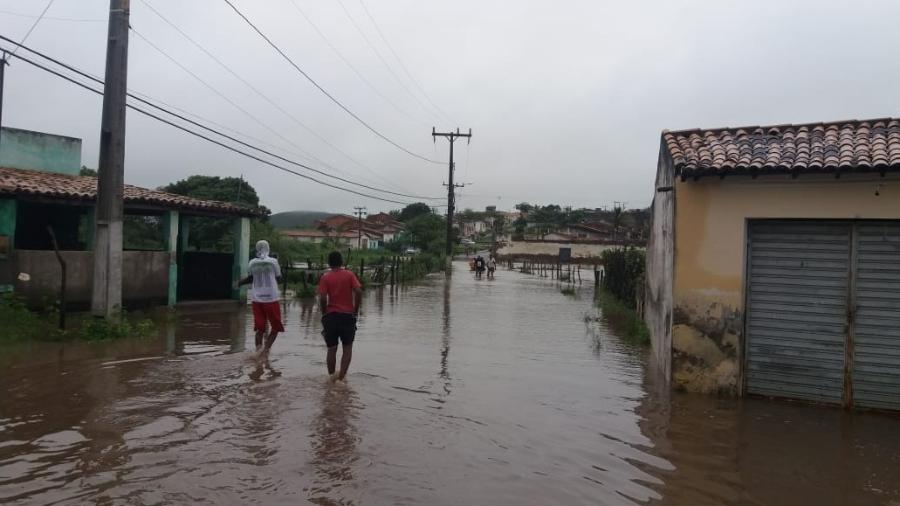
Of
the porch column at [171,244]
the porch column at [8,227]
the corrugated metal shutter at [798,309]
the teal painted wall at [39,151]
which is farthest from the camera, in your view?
the teal painted wall at [39,151]

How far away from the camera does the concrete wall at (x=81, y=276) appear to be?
44.8 feet

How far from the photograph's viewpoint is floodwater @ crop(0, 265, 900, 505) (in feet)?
16.7

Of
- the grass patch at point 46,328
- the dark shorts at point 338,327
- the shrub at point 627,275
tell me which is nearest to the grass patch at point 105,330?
the grass patch at point 46,328

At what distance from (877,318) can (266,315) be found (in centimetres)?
856

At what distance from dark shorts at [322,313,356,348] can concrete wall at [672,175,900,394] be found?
14.8ft

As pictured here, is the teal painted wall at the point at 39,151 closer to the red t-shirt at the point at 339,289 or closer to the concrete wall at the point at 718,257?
the red t-shirt at the point at 339,289

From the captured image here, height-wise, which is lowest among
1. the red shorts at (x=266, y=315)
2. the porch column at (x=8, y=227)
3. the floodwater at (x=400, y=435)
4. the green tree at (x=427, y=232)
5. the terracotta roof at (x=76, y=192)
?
the floodwater at (x=400, y=435)

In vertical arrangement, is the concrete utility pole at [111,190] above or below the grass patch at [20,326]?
above

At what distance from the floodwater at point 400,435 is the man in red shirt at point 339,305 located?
23.6 inches

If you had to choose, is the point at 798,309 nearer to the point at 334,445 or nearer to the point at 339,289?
the point at 339,289

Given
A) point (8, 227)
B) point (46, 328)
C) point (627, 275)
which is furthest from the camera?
point (627, 275)

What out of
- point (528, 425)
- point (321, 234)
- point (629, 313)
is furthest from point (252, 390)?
point (321, 234)

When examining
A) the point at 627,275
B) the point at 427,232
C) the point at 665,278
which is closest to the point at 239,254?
the point at 627,275

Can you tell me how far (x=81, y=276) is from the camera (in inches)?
579
